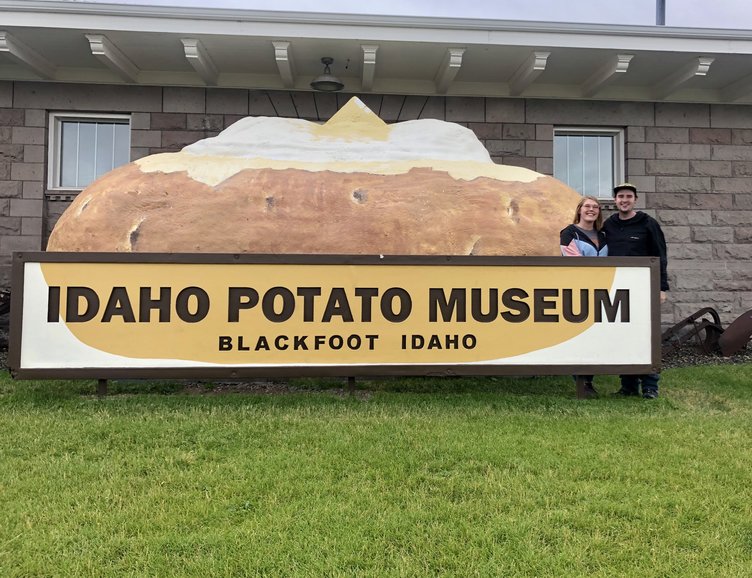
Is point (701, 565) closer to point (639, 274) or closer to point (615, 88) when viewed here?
point (639, 274)

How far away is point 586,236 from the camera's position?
477cm

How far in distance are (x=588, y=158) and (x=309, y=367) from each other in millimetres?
5739

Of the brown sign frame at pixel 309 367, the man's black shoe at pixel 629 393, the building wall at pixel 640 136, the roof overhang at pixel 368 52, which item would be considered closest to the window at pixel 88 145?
the building wall at pixel 640 136

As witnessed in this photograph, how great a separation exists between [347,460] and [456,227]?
2.37 meters

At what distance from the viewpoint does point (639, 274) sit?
452cm

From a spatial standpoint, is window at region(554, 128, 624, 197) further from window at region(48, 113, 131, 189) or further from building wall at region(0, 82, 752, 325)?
window at region(48, 113, 131, 189)

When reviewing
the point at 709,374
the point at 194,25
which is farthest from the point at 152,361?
the point at 709,374

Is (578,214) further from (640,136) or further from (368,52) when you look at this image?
(640,136)

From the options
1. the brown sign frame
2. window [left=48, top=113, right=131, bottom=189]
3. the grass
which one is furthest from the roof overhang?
the grass

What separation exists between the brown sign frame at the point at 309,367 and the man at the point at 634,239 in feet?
1.02

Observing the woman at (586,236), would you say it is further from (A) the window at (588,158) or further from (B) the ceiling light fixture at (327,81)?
(B) the ceiling light fixture at (327,81)

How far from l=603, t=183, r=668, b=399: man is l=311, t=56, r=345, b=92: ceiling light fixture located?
3952 millimetres

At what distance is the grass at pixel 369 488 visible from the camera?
204 centimetres

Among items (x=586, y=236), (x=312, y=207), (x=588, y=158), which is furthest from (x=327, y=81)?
(x=586, y=236)
